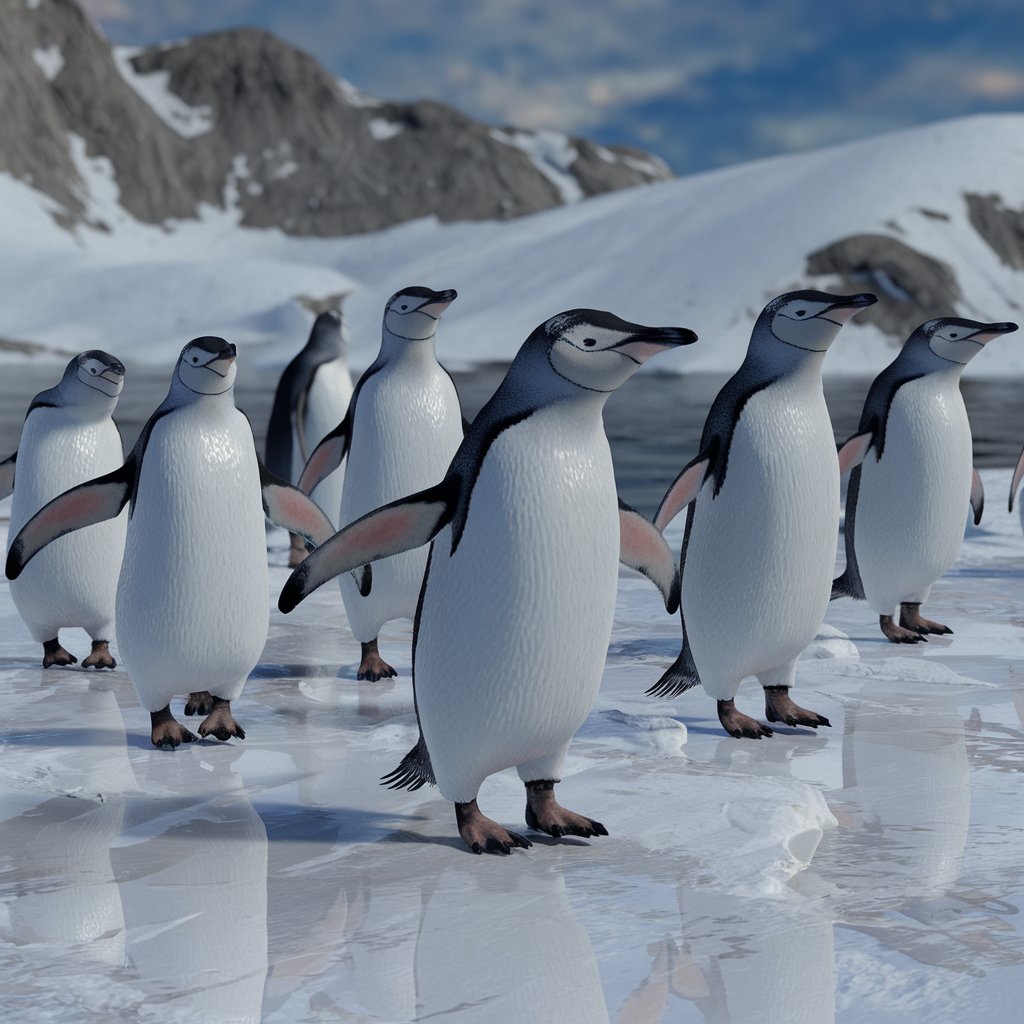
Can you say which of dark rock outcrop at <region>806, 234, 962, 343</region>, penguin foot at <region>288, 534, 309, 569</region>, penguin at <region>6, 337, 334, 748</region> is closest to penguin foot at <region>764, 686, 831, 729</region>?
penguin at <region>6, 337, 334, 748</region>

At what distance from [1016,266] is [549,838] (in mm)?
46642

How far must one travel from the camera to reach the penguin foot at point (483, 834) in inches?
124

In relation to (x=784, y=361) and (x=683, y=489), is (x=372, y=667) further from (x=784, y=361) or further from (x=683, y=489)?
(x=784, y=361)

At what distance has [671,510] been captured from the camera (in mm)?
4191

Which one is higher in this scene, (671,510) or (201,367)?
(201,367)

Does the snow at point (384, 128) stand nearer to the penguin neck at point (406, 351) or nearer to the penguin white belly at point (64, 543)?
the penguin white belly at point (64, 543)

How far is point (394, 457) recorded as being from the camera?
5109 mm

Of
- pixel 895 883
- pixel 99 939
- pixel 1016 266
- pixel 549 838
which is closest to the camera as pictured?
pixel 99 939

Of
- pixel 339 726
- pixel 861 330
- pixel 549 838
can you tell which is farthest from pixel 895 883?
pixel 861 330

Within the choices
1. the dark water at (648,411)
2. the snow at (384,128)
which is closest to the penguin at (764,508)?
the dark water at (648,411)

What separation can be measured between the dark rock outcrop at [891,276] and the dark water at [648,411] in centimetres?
829

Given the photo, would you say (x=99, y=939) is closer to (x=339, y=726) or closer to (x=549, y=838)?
(x=549, y=838)

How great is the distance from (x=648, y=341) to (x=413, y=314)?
2.08 m

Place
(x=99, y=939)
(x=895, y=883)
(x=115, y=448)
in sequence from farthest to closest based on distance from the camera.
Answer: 1. (x=115, y=448)
2. (x=895, y=883)
3. (x=99, y=939)
